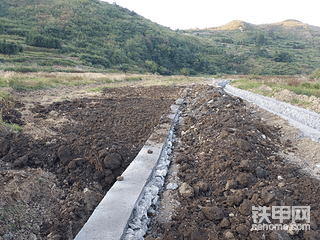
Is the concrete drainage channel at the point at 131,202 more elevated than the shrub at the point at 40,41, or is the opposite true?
the shrub at the point at 40,41

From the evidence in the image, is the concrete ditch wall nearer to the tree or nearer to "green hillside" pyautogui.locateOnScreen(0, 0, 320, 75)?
"green hillside" pyautogui.locateOnScreen(0, 0, 320, 75)

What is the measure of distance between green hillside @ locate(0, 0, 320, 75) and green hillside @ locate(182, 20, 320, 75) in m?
0.23

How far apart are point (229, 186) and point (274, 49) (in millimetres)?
77490

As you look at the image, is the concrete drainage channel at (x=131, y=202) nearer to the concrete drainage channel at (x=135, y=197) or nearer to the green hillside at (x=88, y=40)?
the concrete drainage channel at (x=135, y=197)

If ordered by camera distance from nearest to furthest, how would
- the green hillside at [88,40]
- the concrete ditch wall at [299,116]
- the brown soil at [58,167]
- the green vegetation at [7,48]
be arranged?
the brown soil at [58,167], the concrete ditch wall at [299,116], the green vegetation at [7,48], the green hillside at [88,40]

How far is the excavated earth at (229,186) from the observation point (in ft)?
6.98

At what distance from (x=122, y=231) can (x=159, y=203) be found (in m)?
0.82

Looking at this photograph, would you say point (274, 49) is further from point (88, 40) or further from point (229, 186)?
point (229, 186)

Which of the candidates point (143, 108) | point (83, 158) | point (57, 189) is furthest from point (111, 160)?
point (143, 108)

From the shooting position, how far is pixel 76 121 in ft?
18.5

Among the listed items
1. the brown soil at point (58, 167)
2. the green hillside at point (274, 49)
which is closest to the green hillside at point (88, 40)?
the green hillside at point (274, 49)

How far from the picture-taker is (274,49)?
64.8 m

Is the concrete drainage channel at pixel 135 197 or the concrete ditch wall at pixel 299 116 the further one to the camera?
the concrete ditch wall at pixel 299 116

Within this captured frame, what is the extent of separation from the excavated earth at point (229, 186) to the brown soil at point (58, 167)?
1.03m
